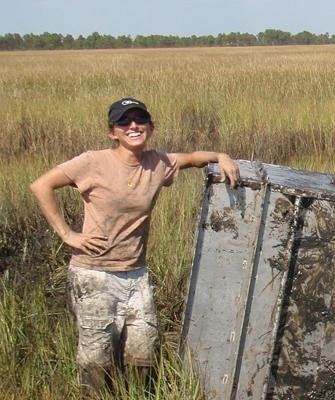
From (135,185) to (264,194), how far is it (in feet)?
1.51

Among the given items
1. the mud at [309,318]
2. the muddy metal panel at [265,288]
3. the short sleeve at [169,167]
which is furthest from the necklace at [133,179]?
the mud at [309,318]

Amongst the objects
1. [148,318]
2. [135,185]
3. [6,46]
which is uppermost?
[135,185]

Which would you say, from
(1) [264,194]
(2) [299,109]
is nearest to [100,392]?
(1) [264,194]

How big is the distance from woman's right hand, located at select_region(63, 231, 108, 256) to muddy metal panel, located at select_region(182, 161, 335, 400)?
33 centimetres

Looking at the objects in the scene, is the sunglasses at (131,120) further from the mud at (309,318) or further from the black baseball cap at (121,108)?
the mud at (309,318)

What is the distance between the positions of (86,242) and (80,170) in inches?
9.5

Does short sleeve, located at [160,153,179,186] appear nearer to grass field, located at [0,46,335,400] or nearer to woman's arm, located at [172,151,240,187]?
woman's arm, located at [172,151,240,187]

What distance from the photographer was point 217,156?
2203 mm

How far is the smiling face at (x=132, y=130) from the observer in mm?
2160

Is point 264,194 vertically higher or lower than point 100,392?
higher

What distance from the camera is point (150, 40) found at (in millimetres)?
81000

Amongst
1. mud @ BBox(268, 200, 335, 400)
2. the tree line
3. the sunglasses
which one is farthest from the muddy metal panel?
the tree line

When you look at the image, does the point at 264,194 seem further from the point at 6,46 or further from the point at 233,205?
the point at 6,46

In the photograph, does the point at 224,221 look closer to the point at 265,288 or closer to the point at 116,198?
the point at 265,288
